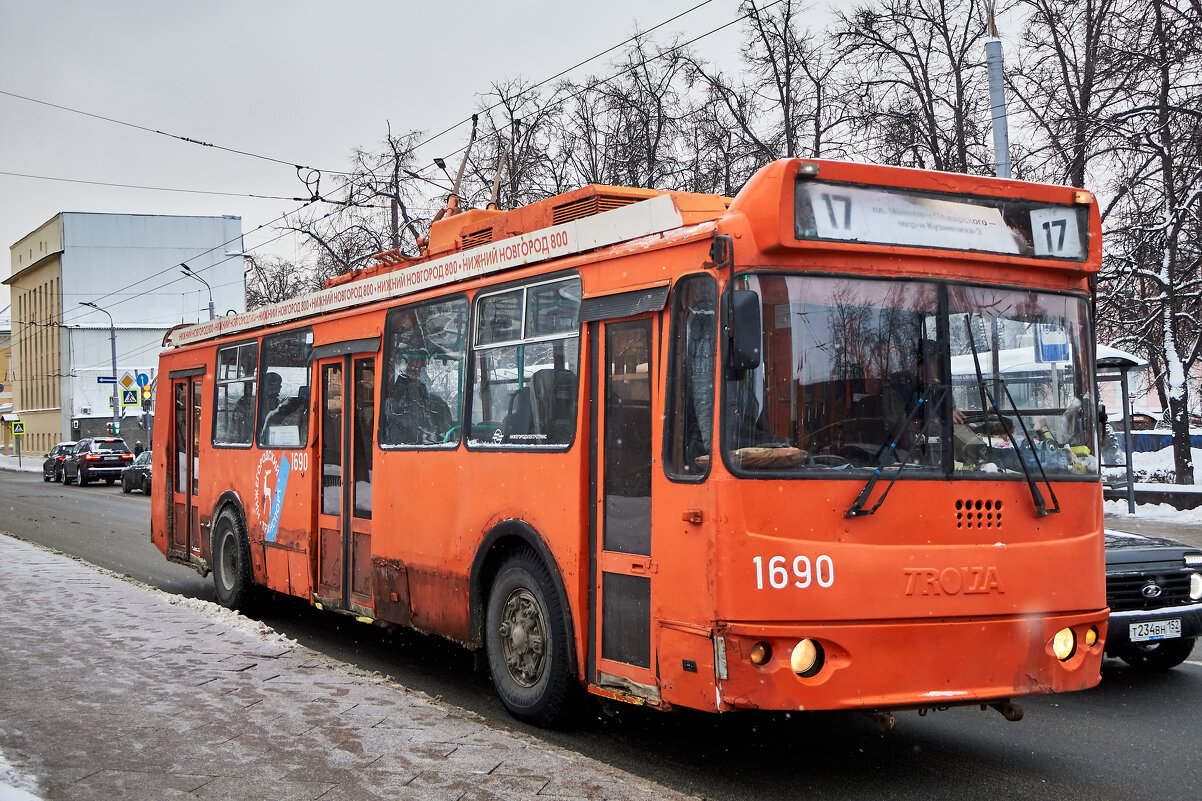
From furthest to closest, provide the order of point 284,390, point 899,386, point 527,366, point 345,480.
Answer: point 284,390
point 345,480
point 527,366
point 899,386

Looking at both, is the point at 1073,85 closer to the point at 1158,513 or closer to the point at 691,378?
the point at 1158,513

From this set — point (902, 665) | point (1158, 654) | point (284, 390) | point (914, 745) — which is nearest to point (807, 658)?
point (902, 665)

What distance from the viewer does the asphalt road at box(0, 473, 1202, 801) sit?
230 inches

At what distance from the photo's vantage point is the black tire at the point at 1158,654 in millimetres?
8336

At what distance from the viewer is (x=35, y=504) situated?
29.6 metres

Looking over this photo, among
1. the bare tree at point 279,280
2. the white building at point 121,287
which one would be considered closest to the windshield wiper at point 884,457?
the bare tree at point 279,280

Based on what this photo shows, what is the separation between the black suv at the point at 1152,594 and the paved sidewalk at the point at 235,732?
13.4 ft

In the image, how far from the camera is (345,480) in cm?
960

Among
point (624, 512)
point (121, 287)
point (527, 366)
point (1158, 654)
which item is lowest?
point (1158, 654)

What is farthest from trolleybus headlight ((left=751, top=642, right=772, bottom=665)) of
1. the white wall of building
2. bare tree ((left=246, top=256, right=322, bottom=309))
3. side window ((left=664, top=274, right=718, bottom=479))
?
the white wall of building

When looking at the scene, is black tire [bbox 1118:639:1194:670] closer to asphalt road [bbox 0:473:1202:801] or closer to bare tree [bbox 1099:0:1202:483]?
asphalt road [bbox 0:473:1202:801]

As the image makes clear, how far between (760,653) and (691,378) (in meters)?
1.33

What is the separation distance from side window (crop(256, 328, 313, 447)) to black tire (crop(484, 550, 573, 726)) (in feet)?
11.8

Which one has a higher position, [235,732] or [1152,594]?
[1152,594]
